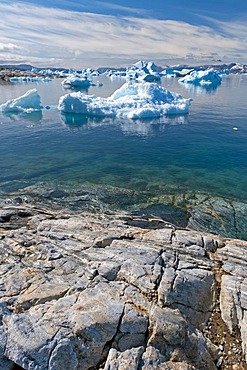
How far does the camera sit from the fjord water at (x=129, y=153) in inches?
841

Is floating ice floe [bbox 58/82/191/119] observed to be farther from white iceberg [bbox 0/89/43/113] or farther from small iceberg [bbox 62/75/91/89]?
small iceberg [bbox 62/75/91/89]

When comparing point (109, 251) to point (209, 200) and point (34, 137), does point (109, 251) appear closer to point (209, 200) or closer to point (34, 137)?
point (209, 200)

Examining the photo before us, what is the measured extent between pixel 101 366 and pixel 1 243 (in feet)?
19.0

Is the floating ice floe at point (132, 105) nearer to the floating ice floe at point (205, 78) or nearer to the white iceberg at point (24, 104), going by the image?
the white iceberg at point (24, 104)

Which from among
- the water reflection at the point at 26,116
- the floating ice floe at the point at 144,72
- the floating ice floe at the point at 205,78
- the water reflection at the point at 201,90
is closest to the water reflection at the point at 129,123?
the water reflection at the point at 26,116

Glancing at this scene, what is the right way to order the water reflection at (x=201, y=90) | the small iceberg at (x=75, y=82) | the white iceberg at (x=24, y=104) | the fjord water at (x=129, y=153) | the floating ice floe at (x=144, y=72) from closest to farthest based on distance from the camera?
the fjord water at (x=129, y=153), the white iceberg at (x=24, y=104), the water reflection at (x=201, y=90), the small iceberg at (x=75, y=82), the floating ice floe at (x=144, y=72)

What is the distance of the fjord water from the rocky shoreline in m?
10.1

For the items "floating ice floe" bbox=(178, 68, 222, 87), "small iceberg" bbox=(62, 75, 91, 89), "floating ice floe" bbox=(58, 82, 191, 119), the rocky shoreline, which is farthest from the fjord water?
"floating ice floe" bbox=(178, 68, 222, 87)

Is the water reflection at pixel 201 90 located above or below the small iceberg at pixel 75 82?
below

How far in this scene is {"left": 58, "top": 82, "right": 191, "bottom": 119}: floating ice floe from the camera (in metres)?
44.5

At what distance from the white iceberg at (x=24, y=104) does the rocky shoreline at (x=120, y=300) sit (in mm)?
41255

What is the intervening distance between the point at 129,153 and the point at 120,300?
22.1 metres

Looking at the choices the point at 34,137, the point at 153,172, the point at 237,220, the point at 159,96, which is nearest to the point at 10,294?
the point at 237,220

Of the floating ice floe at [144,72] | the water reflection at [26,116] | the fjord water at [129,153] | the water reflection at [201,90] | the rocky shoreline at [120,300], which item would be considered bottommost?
the fjord water at [129,153]
